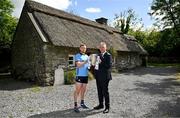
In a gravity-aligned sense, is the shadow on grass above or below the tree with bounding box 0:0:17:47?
below

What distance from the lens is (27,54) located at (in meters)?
17.7

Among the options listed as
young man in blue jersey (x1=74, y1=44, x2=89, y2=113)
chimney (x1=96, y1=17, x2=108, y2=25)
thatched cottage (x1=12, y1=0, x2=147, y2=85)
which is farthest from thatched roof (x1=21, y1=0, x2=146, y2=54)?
chimney (x1=96, y1=17, x2=108, y2=25)

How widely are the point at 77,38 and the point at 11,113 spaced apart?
11139 mm

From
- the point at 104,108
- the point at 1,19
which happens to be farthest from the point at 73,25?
the point at 104,108

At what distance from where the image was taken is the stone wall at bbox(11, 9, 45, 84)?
16.3 m

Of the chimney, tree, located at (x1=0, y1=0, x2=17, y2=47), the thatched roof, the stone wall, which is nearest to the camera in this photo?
the stone wall

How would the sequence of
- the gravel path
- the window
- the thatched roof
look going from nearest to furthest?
the gravel path, the thatched roof, the window

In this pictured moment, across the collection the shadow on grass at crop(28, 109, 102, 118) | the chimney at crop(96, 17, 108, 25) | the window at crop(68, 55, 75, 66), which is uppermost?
the chimney at crop(96, 17, 108, 25)

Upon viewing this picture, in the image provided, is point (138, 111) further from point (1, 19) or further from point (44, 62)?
point (1, 19)

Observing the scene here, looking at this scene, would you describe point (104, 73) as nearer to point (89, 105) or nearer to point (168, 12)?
point (89, 105)

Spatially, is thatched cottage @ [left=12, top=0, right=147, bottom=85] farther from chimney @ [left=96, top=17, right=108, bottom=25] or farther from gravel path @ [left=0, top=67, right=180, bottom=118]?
chimney @ [left=96, top=17, right=108, bottom=25]

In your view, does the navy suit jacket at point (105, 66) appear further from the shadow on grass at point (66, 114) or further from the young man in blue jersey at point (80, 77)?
the shadow on grass at point (66, 114)

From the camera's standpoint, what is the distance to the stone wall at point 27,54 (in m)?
16.3

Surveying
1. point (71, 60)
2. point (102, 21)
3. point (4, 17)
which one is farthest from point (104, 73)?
point (102, 21)
